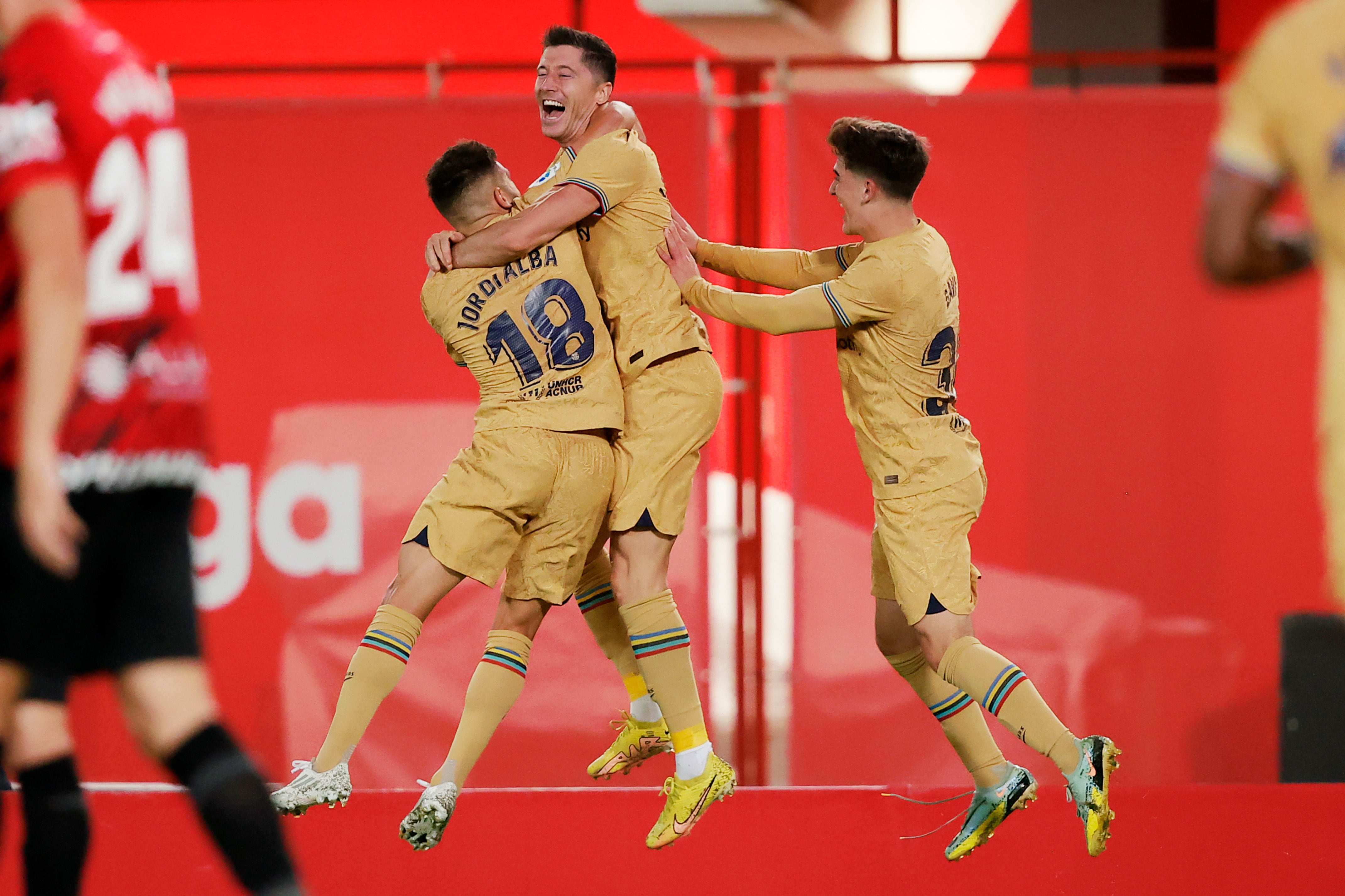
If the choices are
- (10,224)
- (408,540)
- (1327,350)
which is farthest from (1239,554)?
(10,224)

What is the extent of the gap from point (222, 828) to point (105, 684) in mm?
3005

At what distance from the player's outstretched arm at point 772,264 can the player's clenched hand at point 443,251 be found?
2.04 feet

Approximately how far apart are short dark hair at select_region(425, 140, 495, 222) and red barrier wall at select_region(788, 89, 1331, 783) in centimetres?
169

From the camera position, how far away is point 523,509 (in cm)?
346

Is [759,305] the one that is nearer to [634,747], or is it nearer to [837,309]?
[837,309]

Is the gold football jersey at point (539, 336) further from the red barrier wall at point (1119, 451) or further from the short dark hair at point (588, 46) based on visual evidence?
the red barrier wall at point (1119, 451)

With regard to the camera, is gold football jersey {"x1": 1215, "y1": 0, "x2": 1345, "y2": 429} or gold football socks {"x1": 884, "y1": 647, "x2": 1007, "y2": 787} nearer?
gold football jersey {"x1": 1215, "y1": 0, "x2": 1345, "y2": 429}

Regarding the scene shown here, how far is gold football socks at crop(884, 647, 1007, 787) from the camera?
3.64 m

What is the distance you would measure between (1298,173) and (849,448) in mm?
3082

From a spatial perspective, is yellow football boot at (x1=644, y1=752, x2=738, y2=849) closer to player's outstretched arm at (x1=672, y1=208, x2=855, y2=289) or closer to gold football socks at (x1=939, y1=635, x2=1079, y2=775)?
gold football socks at (x1=939, y1=635, x2=1079, y2=775)

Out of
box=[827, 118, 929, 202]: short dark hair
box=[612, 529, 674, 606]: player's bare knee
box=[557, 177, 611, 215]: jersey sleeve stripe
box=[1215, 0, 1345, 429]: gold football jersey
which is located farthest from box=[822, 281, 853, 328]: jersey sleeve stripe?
box=[1215, 0, 1345, 429]: gold football jersey

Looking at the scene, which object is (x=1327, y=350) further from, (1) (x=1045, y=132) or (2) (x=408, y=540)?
(1) (x=1045, y=132)

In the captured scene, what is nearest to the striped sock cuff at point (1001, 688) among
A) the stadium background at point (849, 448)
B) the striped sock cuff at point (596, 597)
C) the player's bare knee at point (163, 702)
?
the striped sock cuff at point (596, 597)

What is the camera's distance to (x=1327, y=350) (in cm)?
189
